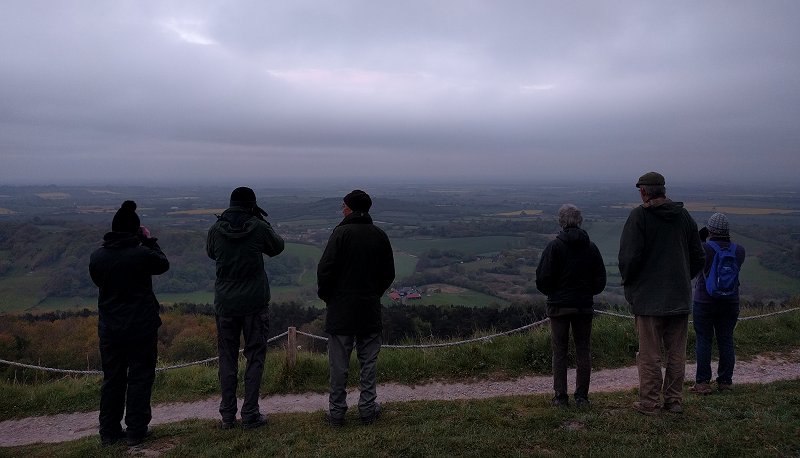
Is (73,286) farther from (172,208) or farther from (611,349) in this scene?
(611,349)

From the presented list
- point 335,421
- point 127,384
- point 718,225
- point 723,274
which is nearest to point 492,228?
point 718,225

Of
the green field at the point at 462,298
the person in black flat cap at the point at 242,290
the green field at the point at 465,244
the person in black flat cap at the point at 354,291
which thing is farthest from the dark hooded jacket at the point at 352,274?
the green field at the point at 465,244

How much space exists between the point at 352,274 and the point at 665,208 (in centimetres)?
296

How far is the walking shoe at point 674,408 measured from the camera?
15.1 ft

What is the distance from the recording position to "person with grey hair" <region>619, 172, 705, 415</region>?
4496 millimetres

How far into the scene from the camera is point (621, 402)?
5250 mm

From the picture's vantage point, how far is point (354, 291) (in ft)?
15.3

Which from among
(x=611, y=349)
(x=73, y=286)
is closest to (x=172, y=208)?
(x=73, y=286)

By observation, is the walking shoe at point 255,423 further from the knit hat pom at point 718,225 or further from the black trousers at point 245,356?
the knit hat pom at point 718,225

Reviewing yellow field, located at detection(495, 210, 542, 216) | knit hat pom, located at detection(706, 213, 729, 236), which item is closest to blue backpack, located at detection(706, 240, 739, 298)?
knit hat pom, located at detection(706, 213, 729, 236)

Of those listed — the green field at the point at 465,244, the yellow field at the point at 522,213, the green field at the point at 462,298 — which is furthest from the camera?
the yellow field at the point at 522,213

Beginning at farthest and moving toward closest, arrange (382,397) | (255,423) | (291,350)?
(291,350), (382,397), (255,423)

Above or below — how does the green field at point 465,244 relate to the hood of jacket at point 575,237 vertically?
below

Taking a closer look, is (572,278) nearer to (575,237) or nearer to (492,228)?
(575,237)
